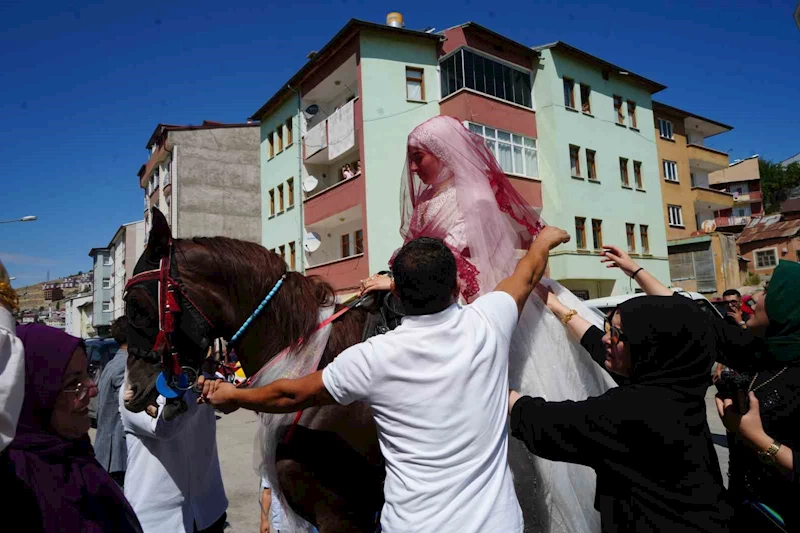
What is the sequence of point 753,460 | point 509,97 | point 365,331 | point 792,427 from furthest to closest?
point 509,97 → point 365,331 → point 753,460 → point 792,427

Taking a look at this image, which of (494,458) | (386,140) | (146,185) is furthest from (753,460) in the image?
(146,185)

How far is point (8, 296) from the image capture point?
63.4 inches

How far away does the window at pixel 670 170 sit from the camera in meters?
32.8

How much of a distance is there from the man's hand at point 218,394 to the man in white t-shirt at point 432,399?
0.13 meters

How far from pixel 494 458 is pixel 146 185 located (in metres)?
44.7

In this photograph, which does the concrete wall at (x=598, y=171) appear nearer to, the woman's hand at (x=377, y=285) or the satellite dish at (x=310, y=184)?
the satellite dish at (x=310, y=184)

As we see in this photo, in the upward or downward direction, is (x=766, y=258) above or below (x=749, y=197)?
below

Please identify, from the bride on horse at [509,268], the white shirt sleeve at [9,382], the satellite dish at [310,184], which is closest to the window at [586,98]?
the satellite dish at [310,184]

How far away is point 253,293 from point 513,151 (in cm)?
2056

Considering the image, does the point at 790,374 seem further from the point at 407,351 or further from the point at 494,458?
the point at 407,351

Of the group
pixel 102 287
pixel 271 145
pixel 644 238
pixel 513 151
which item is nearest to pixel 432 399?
pixel 513 151

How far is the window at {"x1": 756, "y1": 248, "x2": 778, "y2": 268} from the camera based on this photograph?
45.9 m

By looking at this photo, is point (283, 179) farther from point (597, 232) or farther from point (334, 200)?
point (597, 232)

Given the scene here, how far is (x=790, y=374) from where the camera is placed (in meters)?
2.34
